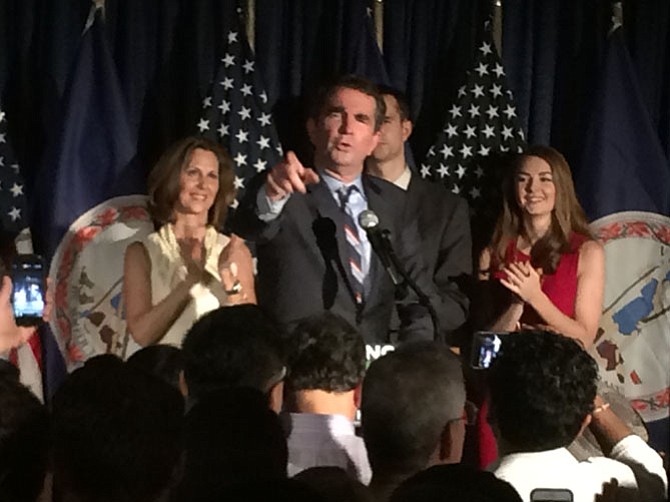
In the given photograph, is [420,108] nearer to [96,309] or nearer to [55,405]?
[96,309]

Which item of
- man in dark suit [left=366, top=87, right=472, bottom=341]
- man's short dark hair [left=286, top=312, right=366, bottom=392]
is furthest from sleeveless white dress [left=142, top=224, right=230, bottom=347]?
man's short dark hair [left=286, top=312, right=366, bottom=392]

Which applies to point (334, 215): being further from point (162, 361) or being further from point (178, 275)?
point (162, 361)

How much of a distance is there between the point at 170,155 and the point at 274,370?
1.75 metres

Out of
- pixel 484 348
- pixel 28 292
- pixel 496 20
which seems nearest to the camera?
pixel 484 348

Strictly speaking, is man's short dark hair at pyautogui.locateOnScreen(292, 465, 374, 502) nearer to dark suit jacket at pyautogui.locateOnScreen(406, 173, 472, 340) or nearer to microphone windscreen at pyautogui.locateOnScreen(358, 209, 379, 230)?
microphone windscreen at pyautogui.locateOnScreen(358, 209, 379, 230)

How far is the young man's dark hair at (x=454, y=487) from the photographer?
1340 millimetres

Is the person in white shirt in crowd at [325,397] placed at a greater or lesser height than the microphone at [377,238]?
lesser

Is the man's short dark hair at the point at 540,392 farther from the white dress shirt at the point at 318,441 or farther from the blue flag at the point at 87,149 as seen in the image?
the blue flag at the point at 87,149

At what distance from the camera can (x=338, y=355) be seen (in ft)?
7.53

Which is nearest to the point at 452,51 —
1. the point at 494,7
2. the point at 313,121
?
the point at 494,7

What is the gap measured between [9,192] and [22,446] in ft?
8.64

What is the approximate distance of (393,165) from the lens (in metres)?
3.98

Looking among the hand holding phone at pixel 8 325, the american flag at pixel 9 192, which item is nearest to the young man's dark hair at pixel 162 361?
the hand holding phone at pixel 8 325

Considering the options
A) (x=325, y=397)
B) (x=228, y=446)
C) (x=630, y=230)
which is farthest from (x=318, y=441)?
(x=630, y=230)
